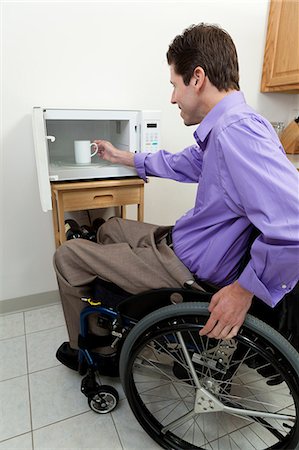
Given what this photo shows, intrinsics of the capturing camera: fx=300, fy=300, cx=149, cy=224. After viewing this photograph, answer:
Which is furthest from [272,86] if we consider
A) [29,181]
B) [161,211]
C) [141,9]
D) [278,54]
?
[29,181]

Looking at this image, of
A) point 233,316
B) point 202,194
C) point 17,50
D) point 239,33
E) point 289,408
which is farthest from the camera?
point 239,33

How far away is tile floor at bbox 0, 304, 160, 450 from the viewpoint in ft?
3.12

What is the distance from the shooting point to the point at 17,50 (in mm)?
1241

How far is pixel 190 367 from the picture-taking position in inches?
32.0

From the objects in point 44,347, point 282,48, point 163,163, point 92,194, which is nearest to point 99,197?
point 92,194

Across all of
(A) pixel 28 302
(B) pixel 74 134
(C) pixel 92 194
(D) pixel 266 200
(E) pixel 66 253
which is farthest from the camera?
(A) pixel 28 302

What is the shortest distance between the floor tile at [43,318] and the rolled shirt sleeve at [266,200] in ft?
3.69

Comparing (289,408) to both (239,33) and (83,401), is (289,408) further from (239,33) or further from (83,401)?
(239,33)

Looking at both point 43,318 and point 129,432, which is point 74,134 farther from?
point 129,432

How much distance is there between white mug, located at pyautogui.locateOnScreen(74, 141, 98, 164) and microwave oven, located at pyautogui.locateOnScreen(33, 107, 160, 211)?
27 millimetres

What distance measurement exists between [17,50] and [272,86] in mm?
1350

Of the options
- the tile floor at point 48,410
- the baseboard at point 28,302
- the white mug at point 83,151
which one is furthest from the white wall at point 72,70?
the tile floor at point 48,410

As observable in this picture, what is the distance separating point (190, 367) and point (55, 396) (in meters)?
0.59

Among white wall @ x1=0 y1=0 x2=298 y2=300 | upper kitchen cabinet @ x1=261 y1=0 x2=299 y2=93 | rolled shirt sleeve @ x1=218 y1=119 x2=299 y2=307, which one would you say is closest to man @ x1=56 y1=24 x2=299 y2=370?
rolled shirt sleeve @ x1=218 y1=119 x2=299 y2=307
